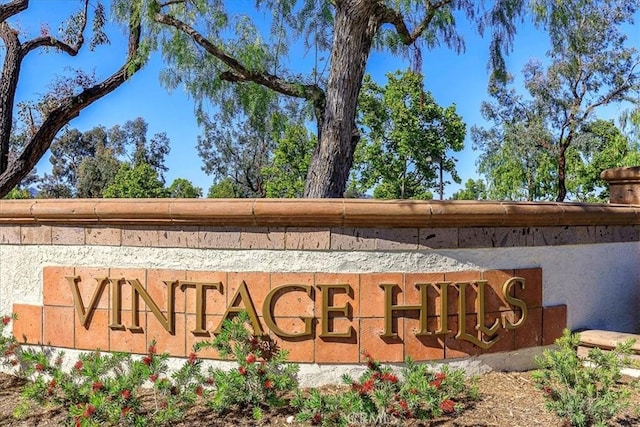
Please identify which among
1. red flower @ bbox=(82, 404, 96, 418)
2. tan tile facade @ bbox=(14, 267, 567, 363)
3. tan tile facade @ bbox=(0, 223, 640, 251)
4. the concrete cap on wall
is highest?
the concrete cap on wall

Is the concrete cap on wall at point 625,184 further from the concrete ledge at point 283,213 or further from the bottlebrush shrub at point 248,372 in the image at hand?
the bottlebrush shrub at point 248,372

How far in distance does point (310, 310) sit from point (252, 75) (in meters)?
5.04

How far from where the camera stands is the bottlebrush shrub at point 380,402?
3.63 m

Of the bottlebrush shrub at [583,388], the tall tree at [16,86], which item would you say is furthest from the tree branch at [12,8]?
the bottlebrush shrub at [583,388]

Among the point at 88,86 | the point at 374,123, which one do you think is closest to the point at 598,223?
the point at 88,86

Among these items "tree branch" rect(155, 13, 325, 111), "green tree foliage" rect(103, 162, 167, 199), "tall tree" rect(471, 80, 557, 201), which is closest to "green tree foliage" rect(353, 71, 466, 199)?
"tall tree" rect(471, 80, 557, 201)

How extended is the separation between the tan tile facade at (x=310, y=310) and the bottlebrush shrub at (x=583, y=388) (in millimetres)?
651

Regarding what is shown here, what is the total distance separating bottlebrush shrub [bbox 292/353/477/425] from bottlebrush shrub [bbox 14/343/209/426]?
0.85 metres

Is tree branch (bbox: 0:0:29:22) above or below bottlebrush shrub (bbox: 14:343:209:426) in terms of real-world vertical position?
above

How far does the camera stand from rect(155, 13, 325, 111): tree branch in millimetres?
8164

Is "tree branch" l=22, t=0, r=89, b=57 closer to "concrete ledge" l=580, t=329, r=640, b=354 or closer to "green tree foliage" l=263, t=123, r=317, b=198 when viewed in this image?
"concrete ledge" l=580, t=329, r=640, b=354

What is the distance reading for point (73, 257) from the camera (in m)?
4.76

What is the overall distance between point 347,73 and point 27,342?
4.65 m

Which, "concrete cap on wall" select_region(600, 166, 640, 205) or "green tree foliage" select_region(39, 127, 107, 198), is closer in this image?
"concrete cap on wall" select_region(600, 166, 640, 205)
